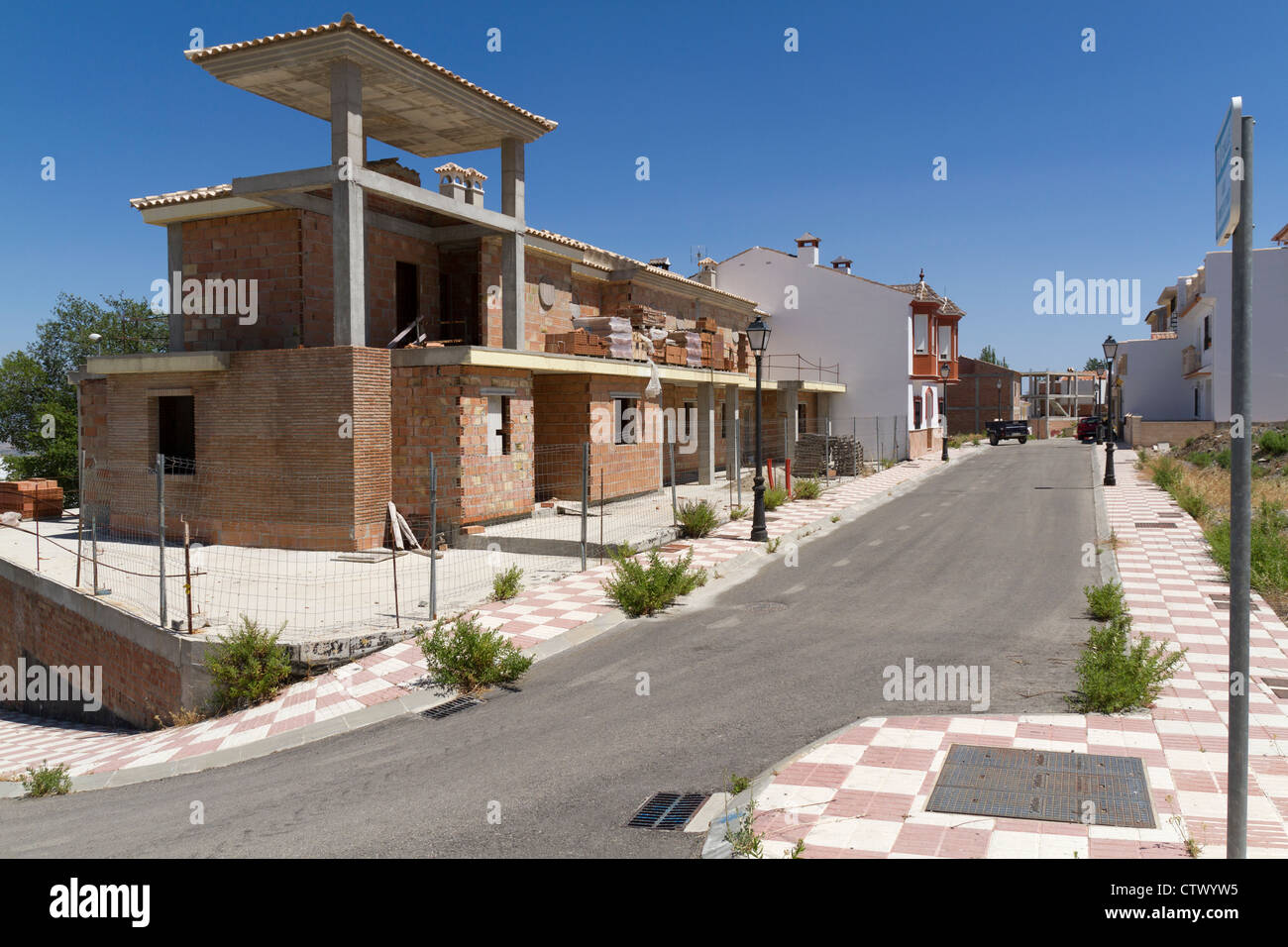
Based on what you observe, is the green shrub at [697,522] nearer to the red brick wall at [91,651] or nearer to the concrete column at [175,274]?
the red brick wall at [91,651]

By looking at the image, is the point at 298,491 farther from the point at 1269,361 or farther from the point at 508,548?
the point at 1269,361

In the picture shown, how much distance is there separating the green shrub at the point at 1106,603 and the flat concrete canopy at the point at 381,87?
47.6ft

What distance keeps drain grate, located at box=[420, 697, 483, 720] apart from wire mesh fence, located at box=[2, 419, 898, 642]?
2347 millimetres

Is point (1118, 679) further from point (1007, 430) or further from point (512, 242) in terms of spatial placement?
point (1007, 430)

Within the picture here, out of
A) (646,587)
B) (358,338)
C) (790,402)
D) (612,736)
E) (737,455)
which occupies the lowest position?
(612,736)

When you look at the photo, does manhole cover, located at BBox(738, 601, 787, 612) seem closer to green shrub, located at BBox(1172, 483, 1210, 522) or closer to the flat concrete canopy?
green shrub, located at BBox(1172, 483, 1210, 522)

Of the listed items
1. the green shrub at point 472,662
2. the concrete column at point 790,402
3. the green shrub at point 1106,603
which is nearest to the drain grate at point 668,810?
the green shrub at point 472,662

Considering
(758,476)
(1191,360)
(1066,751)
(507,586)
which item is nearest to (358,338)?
(507,586)

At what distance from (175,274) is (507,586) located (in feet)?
39.0

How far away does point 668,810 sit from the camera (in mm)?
5590

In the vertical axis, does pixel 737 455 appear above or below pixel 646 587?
above

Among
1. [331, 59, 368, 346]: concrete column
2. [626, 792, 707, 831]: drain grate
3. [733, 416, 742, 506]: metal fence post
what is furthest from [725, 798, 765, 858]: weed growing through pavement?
[733, 416, 742, 506]: metal fence post

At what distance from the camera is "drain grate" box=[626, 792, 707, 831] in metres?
5.39
